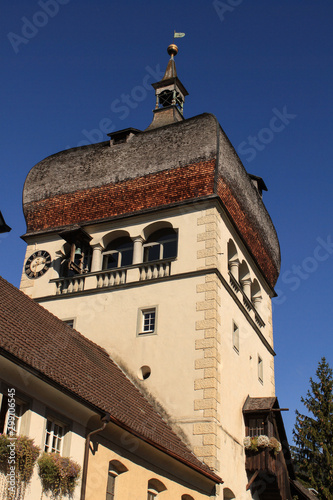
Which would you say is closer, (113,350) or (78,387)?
(78,387)

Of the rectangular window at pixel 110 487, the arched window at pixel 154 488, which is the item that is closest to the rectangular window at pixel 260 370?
the arched window at pixel 154 488

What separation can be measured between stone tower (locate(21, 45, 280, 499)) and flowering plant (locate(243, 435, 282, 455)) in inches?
10.2

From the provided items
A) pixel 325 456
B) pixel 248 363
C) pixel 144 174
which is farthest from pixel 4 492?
pixel 325 456

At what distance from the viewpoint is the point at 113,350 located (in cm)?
1956

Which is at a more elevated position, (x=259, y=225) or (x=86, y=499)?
(x=259, y=225)

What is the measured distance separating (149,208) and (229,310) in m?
4.26

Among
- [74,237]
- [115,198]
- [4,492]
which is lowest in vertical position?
[4,492]

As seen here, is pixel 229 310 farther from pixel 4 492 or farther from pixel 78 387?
pixel 4 492

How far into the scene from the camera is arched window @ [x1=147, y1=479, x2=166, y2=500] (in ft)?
48.9

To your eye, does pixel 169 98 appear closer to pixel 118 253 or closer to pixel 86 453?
pixel 118 253

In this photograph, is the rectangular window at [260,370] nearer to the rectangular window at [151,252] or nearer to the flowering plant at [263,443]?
the flowering plant at [263,443]

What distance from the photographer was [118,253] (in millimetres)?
21938

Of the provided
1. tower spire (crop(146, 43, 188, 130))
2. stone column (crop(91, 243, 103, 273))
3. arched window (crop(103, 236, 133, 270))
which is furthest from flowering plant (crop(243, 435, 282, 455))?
tower spire (crop(146, 43, 188, 130))

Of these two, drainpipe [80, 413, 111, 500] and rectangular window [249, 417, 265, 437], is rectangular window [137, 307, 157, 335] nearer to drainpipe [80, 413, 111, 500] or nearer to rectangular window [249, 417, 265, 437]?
rectangular window [249, 417, 265, 437]
